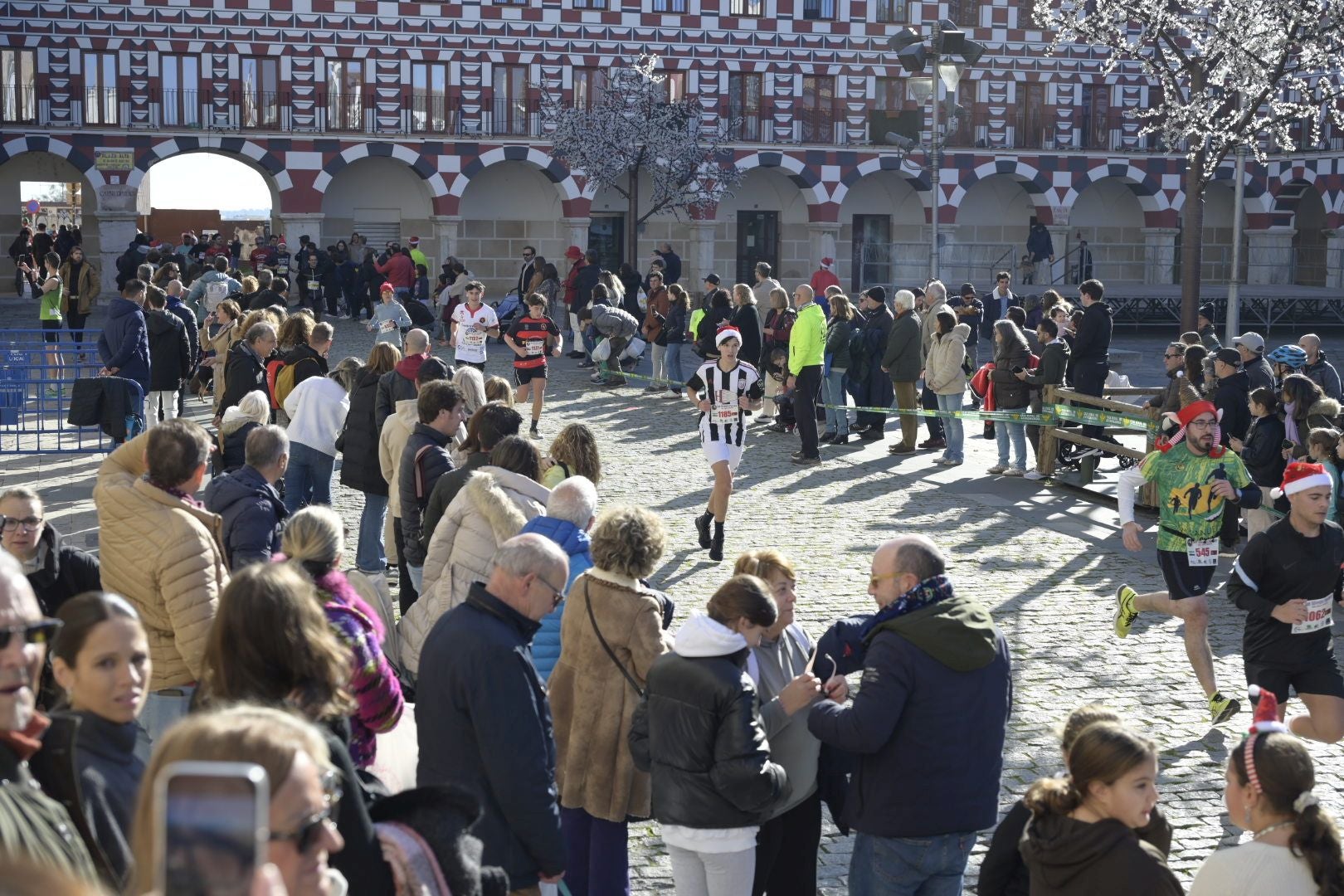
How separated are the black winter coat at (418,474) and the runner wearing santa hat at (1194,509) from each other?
11.5 ft

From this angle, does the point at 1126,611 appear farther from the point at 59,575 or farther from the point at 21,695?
the point at 21,695

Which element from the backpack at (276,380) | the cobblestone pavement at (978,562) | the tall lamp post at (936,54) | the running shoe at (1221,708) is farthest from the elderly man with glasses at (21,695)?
the tall lamp post at (936,54)

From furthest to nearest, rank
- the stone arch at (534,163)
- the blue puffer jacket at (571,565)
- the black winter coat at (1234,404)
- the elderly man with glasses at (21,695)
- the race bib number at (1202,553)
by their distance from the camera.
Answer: the stone arch at (534,163), the black winter coat at (1234,404), the race bib number at (1202,553), the blue puffer jacket at (571,565), the elderly man with glasses at (21,695)

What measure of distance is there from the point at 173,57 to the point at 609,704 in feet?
123

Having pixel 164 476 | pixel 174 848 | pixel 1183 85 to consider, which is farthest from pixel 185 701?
pixel 1183 85

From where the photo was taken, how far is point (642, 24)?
42.8 meters

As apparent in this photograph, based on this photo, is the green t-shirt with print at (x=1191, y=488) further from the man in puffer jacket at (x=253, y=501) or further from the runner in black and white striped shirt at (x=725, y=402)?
the man in puffer jacket at (x=253, y=501)

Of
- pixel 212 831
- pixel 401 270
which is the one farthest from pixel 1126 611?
pixel 401 270

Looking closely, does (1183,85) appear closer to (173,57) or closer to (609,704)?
(173,57)

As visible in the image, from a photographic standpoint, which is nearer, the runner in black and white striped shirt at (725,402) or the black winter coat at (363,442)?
the black winter coat at (363,442)

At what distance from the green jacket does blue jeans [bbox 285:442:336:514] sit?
6.00 m

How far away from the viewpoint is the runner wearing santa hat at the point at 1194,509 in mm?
8266

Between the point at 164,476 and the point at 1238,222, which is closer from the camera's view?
the point at 164,476

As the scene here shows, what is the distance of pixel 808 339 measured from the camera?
15656 mm
